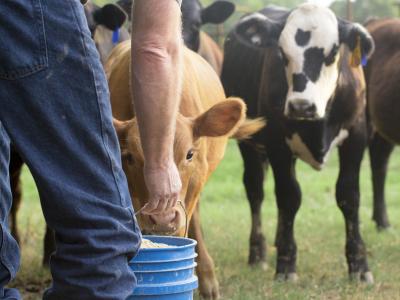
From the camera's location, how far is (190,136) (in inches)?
187

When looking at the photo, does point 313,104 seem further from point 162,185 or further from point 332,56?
point 162,185

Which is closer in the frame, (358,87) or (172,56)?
(172,56)

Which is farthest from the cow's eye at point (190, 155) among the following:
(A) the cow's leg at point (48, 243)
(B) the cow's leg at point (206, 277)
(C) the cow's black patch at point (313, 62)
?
(A) the cow's leg at point (48, 243)

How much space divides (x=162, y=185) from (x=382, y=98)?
19.8 feet

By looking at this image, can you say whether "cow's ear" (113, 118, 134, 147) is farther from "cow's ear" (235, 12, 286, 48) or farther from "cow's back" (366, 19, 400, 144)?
"cow's back" (366, 19, 400, 144)

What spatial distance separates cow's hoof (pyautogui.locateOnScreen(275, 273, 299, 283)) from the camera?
21.4ft

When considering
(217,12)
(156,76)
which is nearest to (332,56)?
(217,12)

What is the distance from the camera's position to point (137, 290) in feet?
9.99

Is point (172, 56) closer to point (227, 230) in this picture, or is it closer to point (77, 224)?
point (77, 224)

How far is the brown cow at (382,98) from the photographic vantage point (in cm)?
855

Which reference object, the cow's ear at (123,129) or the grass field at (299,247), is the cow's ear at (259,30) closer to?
the grass field at (299,247)

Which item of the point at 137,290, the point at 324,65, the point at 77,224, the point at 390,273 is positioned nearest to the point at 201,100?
the point at 324,65

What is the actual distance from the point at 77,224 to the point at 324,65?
4.53 meters

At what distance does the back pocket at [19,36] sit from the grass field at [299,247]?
318 centimetres
